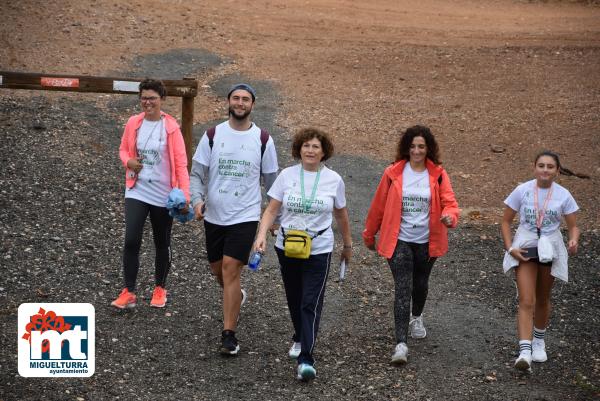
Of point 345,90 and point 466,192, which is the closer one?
point 466,192

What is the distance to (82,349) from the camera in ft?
24.0

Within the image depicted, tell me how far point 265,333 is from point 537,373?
7.37 feet

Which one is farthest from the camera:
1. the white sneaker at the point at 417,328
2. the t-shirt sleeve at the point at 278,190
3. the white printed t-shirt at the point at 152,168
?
the white sneaker at the point at 417,328

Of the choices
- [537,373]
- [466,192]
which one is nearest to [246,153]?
[537,373]

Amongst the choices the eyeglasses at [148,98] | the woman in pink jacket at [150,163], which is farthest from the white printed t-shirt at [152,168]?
the eyeglasses at [148,98]

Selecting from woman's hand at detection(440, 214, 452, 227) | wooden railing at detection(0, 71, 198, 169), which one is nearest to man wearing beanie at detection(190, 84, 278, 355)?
woman's hand at detection(440, 214, 452, 227)

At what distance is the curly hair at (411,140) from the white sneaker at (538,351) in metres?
1.71

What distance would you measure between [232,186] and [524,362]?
2.61 metres

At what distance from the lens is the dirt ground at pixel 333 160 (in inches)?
290

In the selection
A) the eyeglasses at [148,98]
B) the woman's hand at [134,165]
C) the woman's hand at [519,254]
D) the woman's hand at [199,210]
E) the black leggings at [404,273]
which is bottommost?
the black leggings at [404,273]

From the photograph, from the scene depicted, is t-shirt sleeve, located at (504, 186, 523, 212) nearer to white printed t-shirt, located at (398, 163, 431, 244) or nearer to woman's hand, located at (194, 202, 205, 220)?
white printed t-shirt, located at (398, 163, 431, 244)

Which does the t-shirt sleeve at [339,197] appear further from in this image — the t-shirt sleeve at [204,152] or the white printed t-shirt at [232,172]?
the t-shirt sleeve at [204,152]

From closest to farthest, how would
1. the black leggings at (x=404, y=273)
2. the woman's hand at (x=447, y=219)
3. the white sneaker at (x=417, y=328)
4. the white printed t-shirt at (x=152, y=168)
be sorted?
the woman's hand at (x=447, y=219), the black leggings at (x=404, y=273), the white printed t-shirt at (x=152, y=168), the white sneaker at (x=417, y=328)

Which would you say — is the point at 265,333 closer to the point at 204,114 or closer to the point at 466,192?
the point at 466,192
